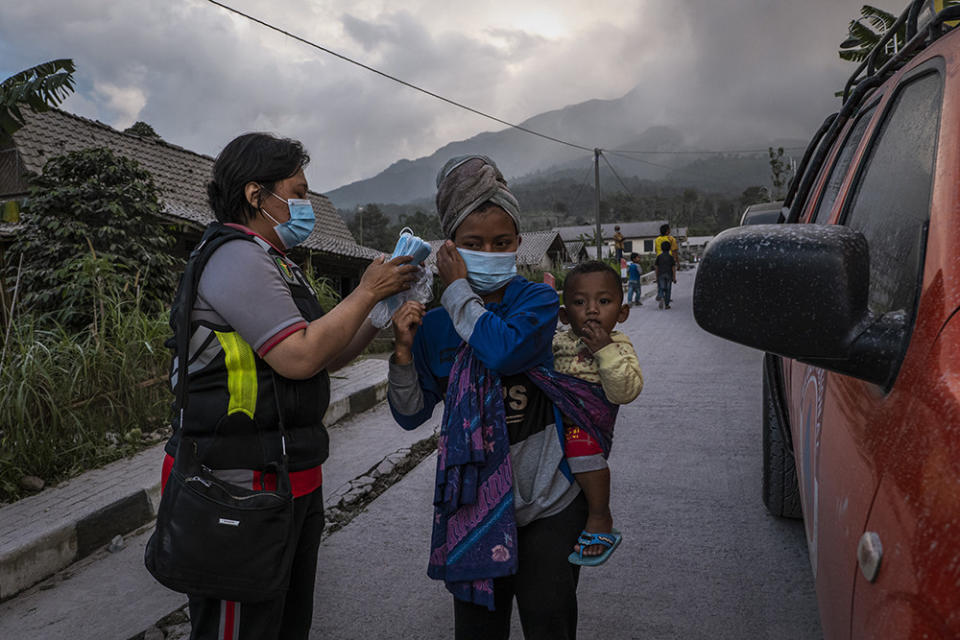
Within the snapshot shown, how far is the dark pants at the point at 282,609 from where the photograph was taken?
1.70 meters

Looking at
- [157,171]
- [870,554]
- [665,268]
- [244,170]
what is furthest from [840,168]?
[157,171]

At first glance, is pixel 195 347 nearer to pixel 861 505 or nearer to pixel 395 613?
pixel 861 505

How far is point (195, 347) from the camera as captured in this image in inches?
67.2

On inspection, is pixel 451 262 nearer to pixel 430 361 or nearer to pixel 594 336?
pixel 430 361

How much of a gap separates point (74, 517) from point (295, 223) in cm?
261

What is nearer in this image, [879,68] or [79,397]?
[879,68]

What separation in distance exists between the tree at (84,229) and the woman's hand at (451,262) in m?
6.12

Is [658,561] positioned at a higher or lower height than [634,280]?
lower

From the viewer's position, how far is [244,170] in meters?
1.90

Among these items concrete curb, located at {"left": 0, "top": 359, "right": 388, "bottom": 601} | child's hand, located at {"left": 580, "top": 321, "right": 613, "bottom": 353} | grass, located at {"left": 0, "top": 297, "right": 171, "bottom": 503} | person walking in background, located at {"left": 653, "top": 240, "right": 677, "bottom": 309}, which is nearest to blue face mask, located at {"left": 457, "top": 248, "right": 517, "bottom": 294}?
child's hand, located at {"left": 580, "top": 321, "right": 613, "bottom": 353}

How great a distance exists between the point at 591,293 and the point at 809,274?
2.81 ft

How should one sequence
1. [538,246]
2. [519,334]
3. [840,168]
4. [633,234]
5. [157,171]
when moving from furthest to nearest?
[633,234] → [538,246] → [157,171] → [840,168] → [519,334]

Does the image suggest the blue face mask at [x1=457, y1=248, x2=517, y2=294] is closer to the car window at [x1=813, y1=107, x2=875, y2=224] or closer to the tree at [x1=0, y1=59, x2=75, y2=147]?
the car window at [x1=813, y1=107, x2=875, y2=224]

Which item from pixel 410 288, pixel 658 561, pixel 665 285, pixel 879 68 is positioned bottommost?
pixel 658 561
